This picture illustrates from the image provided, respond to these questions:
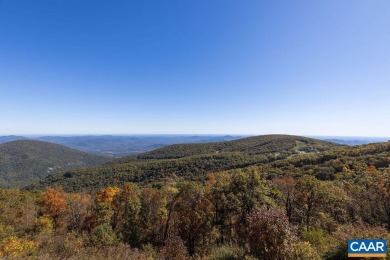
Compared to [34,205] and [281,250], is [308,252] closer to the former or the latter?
[281,250]

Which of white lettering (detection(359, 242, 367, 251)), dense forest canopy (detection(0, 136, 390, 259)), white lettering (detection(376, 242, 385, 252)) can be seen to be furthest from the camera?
dense forest canopy (detection(0, 136, 390, 259))

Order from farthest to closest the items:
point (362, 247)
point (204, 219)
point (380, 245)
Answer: point (204, 219), point (362, 247), point (380, 245)

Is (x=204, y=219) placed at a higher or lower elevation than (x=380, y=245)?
lower

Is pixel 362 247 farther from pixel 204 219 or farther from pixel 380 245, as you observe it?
pixel 204 219

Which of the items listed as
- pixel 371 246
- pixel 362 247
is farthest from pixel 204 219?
pixel 371 246

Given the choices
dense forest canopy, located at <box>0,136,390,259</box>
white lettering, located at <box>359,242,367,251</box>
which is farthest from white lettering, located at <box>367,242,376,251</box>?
dense forest canopy, located at <box>0,136,390,259</box>

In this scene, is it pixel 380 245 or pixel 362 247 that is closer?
pixel 380 245

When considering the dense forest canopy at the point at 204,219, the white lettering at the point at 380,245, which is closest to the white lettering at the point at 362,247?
the white lettering at the point at 380,245

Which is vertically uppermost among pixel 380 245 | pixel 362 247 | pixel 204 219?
pixel 380 245

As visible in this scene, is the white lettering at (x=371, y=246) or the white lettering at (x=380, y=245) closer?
the white lettering at (x=380, y=245)

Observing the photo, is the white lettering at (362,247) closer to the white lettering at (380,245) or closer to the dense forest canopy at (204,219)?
the white lettering at (380,245)

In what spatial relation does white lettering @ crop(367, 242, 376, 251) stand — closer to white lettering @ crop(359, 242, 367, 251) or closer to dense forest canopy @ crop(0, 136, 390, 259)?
white lettering @ crop(359, 242, 367, 251)

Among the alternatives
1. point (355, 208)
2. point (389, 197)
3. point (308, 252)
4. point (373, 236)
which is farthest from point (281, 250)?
point (355, 208)
